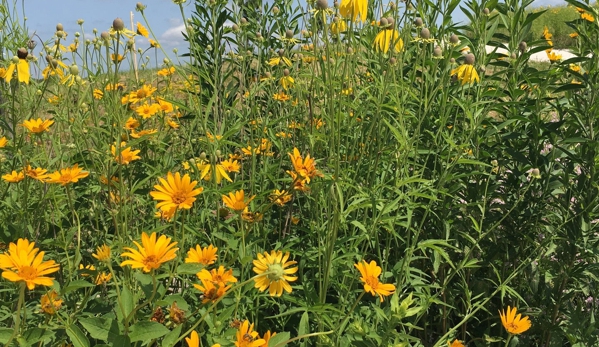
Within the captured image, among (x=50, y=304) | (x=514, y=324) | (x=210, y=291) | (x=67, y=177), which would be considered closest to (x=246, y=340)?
(x=210, y=291)

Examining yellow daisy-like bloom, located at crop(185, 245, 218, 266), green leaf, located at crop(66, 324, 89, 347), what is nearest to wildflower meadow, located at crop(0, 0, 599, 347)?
yellow daisy-like bloom, located at crop(185, 245, 218, 266)

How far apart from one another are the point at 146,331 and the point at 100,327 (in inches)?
4.8

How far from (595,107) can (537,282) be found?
709mm

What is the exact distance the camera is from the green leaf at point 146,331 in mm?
1019

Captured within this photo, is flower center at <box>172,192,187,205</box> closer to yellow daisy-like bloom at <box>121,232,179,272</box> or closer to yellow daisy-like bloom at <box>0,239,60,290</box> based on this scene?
yellow daisy-like bloom at <box>121,232,179,272</box>

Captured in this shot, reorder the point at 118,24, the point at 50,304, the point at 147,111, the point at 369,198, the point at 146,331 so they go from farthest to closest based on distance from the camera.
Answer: the point at 147,111, the point at 369,198, the point at 118,24, the point at 50,304, the point at 146,331

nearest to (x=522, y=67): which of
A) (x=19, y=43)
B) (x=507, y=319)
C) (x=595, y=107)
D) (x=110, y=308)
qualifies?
(x=595, y=107)

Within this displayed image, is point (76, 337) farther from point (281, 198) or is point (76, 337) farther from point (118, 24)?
point (118, 24)

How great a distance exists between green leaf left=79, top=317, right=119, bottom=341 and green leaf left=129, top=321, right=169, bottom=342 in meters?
0.04

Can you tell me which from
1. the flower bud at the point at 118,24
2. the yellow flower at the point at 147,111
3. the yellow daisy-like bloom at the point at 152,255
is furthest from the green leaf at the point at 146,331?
the yellow flower at the point at 147,111

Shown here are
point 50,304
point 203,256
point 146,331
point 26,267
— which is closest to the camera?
point 26,267

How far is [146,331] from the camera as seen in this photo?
3.39 ft

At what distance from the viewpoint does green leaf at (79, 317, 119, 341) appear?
1038 mm

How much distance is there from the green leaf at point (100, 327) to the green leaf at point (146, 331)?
4 centimetres
